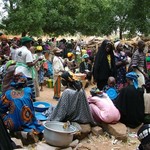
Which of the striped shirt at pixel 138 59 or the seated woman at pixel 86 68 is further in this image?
the seated woman at pixel 86 68

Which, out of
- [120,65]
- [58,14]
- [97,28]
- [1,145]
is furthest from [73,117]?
[58,14]

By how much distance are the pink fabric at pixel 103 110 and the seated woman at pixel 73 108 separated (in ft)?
0.81

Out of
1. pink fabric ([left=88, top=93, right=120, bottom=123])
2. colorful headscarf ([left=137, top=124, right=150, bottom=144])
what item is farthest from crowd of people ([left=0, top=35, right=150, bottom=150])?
colorful headscarf ([left=137, top=124, right=150, bottom=144])

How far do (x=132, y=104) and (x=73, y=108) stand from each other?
1278 millimetres

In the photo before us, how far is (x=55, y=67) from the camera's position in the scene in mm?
8656

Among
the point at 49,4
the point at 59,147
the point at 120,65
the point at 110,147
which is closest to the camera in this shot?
the point at 59,147

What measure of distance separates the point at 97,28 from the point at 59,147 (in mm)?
19669

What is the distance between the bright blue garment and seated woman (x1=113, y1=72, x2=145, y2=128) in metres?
1.95

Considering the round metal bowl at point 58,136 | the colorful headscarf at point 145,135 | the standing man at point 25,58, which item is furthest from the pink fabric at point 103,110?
the colorful headscarf at point 145,135

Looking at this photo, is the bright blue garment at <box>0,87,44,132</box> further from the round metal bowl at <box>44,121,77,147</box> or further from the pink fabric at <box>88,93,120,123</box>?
the pink fabric at <box>88,93,120,123</box>

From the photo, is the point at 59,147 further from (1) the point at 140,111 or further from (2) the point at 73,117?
(1) the point at 140,111

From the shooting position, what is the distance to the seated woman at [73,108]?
571 centimetres

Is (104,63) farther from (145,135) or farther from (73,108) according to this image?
(145,135)

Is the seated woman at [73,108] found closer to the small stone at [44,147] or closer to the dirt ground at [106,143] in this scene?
the dirt ground at [106,143]
